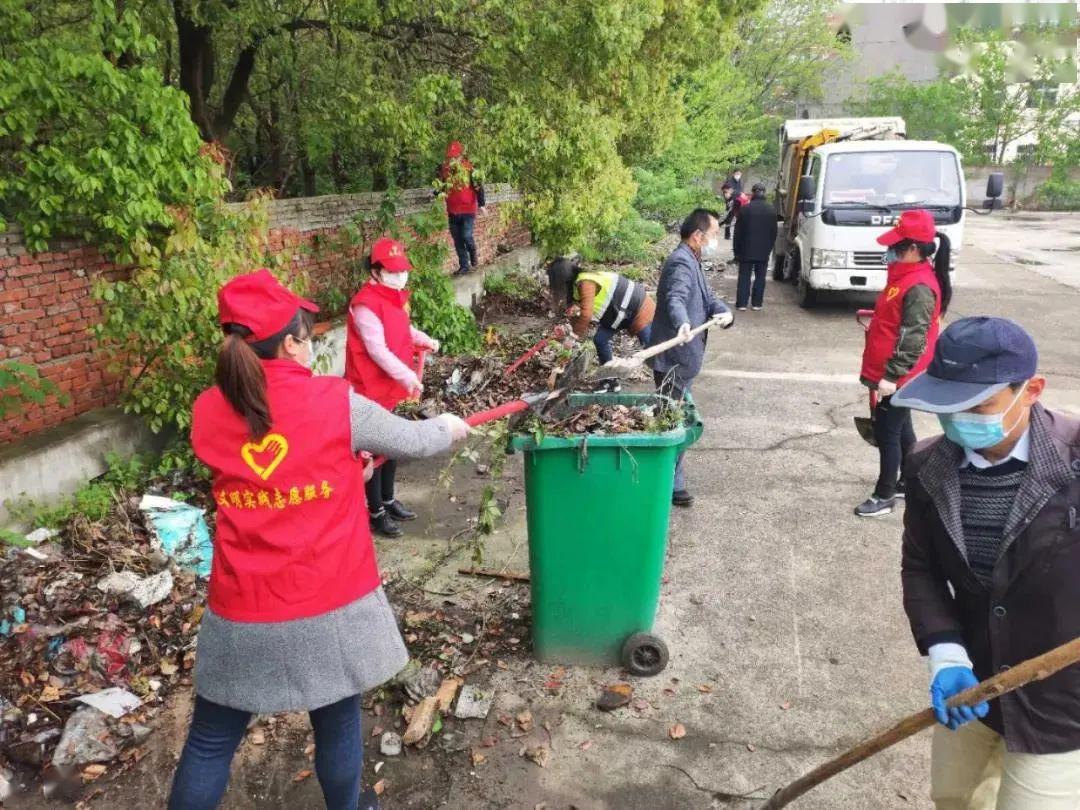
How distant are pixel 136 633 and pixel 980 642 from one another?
339 centimetres

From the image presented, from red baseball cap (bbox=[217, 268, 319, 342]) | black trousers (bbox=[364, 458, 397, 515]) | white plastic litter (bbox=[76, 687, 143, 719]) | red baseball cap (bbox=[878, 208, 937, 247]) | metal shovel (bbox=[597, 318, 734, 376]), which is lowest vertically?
white plastic litter (bbox=[76, 687, 143, 719])

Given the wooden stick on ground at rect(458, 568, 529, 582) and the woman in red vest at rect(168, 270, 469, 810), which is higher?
the woman in red vest at rect(168, 270, 469, 810)

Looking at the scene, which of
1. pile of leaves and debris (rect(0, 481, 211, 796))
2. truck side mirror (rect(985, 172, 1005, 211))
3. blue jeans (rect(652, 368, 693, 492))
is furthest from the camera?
truck side mirror (rect(985, 172, 1005, 211))

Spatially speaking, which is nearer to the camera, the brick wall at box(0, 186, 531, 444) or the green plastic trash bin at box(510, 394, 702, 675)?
the green plastic trash bin at box(510, 394, 702, 675)

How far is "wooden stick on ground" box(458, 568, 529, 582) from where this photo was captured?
162 inches

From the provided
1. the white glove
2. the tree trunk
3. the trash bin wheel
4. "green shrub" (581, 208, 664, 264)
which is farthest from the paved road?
"green shrub" (581, 208, 664, 264)

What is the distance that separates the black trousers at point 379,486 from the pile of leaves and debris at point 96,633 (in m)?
0.94

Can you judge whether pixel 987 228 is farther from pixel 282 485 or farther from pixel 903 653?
pixel 282 485

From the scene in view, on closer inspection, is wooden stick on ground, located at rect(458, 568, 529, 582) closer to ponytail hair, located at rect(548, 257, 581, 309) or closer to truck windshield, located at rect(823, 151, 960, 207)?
ponytail hair, located at rect(548, 257, 581, 309)

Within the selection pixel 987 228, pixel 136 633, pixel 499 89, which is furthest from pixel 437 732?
pixel 987 228

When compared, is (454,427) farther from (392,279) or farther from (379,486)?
(379,486)

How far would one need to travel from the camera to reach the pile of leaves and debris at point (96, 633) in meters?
2.97

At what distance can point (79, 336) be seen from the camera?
15.9 feet

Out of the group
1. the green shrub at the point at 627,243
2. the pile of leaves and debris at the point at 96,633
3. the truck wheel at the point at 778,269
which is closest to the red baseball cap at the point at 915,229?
the pile of leaves and debris at the point at 96,633
